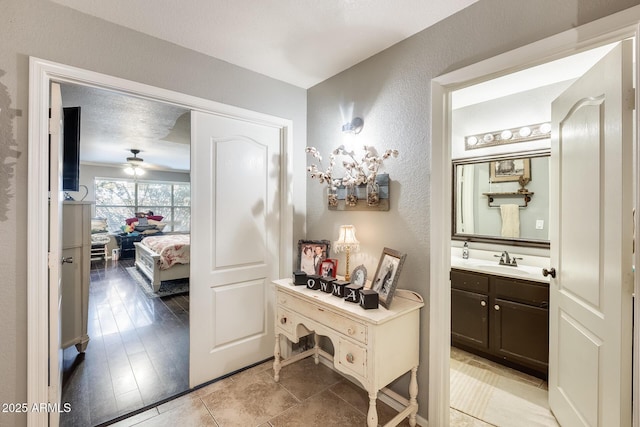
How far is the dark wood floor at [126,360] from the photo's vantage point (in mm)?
1943

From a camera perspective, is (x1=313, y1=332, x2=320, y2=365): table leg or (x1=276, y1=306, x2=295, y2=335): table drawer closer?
(x1=276, y1=306, x2=295, y2=335): table drawer

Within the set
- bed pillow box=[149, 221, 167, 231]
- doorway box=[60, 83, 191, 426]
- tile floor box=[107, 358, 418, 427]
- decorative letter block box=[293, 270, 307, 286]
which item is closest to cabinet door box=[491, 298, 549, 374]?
tile floor box=[107, 358, 418, 427]

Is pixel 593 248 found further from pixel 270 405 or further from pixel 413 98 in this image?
pixel 270 405

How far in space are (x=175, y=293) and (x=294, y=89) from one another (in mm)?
3719

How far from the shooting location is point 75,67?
161cm

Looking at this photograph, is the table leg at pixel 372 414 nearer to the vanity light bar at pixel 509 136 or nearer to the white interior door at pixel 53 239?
the white interior door at pixel 53 239

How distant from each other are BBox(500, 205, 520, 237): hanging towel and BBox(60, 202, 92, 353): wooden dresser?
3991mm

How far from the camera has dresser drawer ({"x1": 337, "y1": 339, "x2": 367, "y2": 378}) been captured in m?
1.54

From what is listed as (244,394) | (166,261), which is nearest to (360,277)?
(244,394)

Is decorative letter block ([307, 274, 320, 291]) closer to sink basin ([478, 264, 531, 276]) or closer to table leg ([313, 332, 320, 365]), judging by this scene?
table leg ([313, 332, 320, 365])

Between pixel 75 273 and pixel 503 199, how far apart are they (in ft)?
13.5

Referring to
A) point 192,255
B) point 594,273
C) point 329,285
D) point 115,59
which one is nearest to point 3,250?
point 192,255

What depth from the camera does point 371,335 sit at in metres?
1.50

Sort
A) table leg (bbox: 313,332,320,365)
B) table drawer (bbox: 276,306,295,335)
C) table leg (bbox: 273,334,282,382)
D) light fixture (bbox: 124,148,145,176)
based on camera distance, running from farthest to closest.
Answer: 1. light fixture (bbox: 124,148,145,176)
2. table leg (bbox: 313,332,320,365)
3. table leg (bbox: 273,334,282,382)
4. table drawer (bbox: 276,306,295,335)
